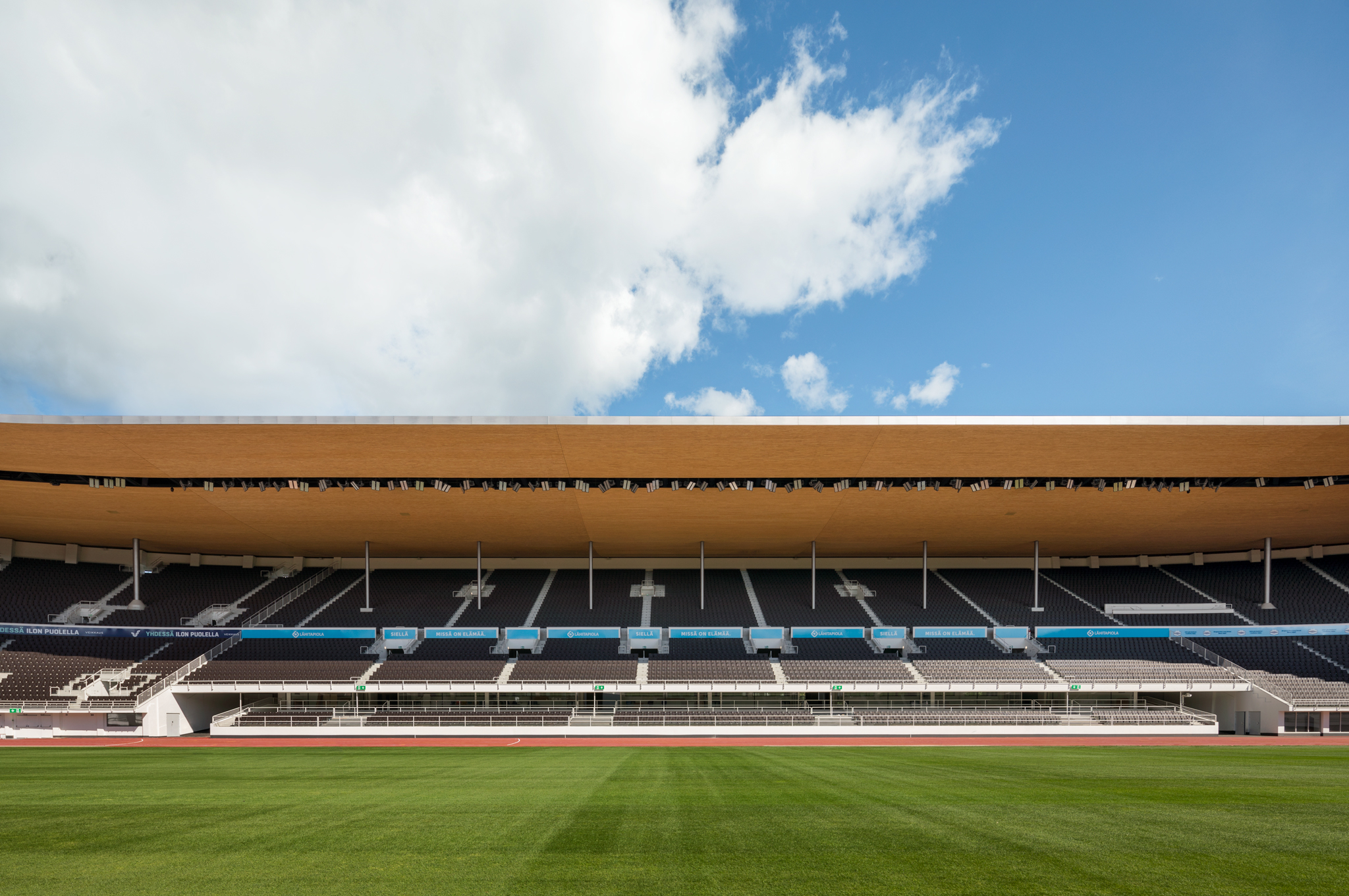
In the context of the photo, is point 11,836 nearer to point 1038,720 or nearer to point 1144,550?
point 1038,720

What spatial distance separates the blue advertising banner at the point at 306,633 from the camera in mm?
27578

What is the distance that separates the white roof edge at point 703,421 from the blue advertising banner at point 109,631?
13754 millimetres

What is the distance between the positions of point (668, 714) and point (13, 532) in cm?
3199

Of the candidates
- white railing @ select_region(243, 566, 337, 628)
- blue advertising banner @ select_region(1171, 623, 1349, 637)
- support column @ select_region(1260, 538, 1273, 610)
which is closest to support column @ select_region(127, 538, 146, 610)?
Result: white railing @ select_region(243, 566, 337, 628)

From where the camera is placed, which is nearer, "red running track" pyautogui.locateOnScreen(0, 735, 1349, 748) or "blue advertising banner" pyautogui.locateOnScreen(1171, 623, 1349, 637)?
"red running track" pyautogui.locateOnScreen(0, 735, 1349, 748)

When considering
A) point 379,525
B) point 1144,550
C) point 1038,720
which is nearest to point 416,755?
point 379,525

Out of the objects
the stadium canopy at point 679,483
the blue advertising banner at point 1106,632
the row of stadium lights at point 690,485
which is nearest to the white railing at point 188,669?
the stadium canopy at point 679,483

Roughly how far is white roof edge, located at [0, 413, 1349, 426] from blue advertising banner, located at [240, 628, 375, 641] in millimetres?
13493

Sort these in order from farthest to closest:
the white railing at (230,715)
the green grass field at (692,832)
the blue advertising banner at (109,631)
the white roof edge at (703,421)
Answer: the blue advertising banner at (109,631), the white railing at (230,715), the white roof edge at (703,421), the green grass field at (692,832)

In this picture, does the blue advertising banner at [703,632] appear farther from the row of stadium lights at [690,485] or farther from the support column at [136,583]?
the support column at [136,583]


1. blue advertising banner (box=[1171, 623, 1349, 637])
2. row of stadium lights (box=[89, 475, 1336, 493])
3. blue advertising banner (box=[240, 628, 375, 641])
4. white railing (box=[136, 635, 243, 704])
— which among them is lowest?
white railing (box=[136, 635, 243, 704])

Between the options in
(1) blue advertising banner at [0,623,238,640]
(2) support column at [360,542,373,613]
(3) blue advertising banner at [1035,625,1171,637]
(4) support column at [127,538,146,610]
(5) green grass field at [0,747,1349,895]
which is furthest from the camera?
(2) support column at [360,542,373,613]

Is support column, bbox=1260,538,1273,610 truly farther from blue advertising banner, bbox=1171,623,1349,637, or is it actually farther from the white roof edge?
the white roof edge

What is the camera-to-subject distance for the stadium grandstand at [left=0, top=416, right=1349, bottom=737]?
18.9 meters
